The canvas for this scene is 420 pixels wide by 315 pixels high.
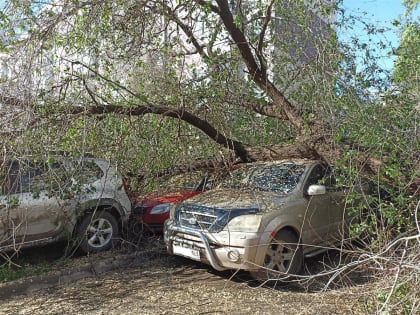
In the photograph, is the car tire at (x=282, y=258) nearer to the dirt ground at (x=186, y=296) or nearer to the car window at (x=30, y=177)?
the dirt ground at (x=186, y=296)

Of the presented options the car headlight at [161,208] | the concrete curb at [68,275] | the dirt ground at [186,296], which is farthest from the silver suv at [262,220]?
the car headlight at [161,208]

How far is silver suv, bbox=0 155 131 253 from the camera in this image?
5051 millimetres

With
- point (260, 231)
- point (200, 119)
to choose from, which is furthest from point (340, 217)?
point (200, 119)

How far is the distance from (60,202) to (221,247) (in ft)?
8.54

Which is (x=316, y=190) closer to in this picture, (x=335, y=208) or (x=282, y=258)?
(x=335, y=208)

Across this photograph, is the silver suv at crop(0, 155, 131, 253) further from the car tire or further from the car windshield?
the car tire

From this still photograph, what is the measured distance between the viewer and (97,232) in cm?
668

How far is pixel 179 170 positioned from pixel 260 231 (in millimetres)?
2326

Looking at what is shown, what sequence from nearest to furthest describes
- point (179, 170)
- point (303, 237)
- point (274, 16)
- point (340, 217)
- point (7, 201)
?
point (7, 201) → point (303, 237) → point (340, 217) → point (179, 170) → point (274, 16)

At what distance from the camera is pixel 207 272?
5906 mm

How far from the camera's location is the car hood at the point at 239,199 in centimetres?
538

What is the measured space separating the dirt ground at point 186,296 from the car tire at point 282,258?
166 mm

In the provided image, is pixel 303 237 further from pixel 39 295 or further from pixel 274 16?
pixel 274 16

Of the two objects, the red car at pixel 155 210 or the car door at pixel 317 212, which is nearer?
the car door at pixel 317 212
